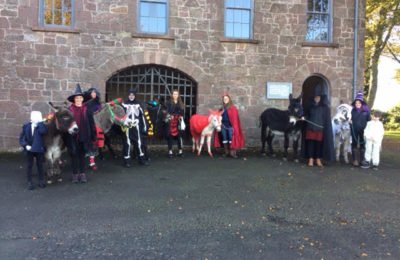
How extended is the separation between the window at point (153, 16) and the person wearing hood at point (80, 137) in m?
5.50

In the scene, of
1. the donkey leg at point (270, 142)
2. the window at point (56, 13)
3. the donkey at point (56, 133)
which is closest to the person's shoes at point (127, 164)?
the donkey at point (56, 133)

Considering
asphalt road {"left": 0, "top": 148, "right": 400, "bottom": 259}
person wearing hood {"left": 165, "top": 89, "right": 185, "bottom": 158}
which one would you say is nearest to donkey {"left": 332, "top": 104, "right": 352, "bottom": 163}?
asphalt road {"left": 0, "top": 148, "right": 400, "bottom": 259}

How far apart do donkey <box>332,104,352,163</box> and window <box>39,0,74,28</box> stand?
28.6ft

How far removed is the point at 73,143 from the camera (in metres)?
8.04

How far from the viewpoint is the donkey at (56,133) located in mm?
7633

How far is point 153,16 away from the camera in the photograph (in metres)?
13.2

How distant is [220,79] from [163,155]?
11.3 feet

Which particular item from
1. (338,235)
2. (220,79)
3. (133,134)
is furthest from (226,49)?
(338,235)

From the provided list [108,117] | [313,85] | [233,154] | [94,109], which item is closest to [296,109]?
[233,154]

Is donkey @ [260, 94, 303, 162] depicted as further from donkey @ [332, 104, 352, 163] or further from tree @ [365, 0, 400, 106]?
tree @ [365, 0, 400, 106]

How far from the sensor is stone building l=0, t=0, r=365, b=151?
40.3ft

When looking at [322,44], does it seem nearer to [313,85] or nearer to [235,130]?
[313,85]

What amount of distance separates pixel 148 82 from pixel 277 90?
450 centimetres

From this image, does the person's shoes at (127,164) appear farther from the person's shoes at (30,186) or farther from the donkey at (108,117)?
the person's shoes at (30,186)
